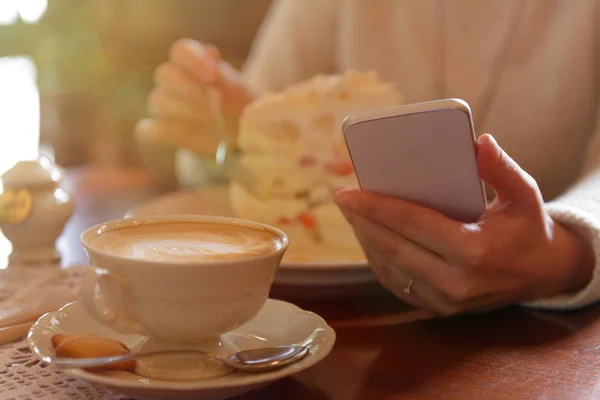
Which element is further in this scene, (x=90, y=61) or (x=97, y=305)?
(x=90, y=61)

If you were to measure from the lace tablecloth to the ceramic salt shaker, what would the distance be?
2.0 inches

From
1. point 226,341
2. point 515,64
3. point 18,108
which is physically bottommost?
point 18,108

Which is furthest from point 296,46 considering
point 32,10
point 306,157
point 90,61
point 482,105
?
point 32,10

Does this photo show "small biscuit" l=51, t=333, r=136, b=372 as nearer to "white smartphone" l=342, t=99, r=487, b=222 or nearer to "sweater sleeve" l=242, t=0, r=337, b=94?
"white smartphone" l=342, t=99, r=487, b=222

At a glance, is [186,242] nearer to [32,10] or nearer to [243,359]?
[243,359]

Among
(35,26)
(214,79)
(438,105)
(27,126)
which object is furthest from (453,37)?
(27,126)

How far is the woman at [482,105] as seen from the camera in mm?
557

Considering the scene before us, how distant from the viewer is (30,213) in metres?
0.80

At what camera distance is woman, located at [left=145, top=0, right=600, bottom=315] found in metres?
0.56

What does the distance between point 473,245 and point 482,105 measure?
0.67 meters

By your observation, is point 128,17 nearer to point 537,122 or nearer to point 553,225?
point 537,122

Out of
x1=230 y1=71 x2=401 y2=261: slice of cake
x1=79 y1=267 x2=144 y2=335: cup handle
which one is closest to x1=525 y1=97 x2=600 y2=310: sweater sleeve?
x1=230 y1=71 x2=401 y2=261: slice of cake

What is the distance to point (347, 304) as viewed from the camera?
0.67 metres

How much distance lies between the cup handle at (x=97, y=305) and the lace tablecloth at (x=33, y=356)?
52 millimetres
